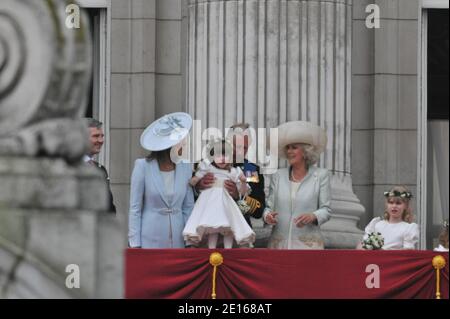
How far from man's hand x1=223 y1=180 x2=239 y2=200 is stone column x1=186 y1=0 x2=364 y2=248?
8.93 ft

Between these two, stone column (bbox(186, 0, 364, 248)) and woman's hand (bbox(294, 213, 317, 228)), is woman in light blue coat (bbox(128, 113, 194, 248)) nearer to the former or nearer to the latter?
woman's hand (bbox(294, 213, 317, 228))

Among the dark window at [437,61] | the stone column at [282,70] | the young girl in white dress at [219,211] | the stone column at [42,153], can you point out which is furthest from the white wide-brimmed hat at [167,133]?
the stone column at [42,153]

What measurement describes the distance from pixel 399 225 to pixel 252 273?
4.79 ft

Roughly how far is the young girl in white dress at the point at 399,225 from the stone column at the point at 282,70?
8.12ft

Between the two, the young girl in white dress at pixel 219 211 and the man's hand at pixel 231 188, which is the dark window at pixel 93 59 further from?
the man's hand at pixel 231 188

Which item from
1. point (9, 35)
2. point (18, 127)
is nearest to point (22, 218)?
point (18, 127)

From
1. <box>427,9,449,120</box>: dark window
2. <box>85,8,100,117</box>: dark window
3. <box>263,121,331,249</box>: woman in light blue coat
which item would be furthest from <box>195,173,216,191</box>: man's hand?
<box>427,9,449,120</box>: dark window

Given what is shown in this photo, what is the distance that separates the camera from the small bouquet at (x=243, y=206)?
489 inches

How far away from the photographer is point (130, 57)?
15.9m

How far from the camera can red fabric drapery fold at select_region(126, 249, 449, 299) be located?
38.3 ft

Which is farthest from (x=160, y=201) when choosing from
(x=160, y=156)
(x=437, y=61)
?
(x=437, y=61)

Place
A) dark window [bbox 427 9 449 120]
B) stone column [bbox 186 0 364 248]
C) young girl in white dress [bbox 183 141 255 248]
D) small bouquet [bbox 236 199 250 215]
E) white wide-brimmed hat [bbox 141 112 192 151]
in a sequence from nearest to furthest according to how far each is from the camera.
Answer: young girl in white dress [bbox 183 141 255 248]
white wide-brimmed hat [bbox 141 112 192 151]
small bouquet [bbox 236 199 250 215]
stone column [bbox 186 0 364 248]
dark window [bbox 427 9 449 120]

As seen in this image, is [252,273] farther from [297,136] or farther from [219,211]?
[297,136]

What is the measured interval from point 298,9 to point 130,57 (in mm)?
2049
